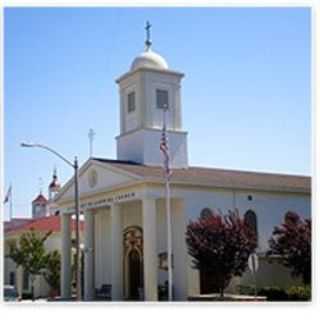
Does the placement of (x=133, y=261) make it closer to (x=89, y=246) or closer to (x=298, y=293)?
(x=89, y=246)

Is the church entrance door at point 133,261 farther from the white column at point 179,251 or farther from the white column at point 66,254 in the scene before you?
the white column at point 66,254

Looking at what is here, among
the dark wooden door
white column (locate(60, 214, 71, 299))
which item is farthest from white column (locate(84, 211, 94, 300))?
the dark wooden door

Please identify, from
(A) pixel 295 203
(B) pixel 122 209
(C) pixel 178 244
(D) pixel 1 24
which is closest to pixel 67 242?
(B) pixel 122 209

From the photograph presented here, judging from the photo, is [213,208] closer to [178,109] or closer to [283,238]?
[283,238]

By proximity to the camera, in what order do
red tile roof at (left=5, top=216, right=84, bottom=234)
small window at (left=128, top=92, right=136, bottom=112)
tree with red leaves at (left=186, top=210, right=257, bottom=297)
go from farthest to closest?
red tile roof at (left=5, top=216, right=84, bottom=234) < small window at (left=128, top=92, right=136, bottom=112) < tree with red leaves at (left=186, top=210, right=257, bottom=297)

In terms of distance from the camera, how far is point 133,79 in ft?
123

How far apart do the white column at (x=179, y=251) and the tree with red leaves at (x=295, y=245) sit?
368 centimetres

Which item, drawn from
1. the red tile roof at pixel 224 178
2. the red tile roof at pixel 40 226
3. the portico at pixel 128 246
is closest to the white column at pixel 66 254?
the portico at pixel 128 246

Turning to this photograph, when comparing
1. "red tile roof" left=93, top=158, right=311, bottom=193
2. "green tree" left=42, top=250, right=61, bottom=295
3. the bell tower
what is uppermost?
the bell tower

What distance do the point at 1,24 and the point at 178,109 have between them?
17.2 metres

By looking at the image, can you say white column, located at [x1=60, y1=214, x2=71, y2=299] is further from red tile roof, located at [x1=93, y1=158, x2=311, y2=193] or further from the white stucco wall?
the white stucco wall

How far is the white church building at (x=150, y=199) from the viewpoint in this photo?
3228cm

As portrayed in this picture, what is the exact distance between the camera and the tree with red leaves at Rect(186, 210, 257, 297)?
101 ft

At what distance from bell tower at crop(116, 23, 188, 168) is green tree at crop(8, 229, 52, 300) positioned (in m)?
7.49
